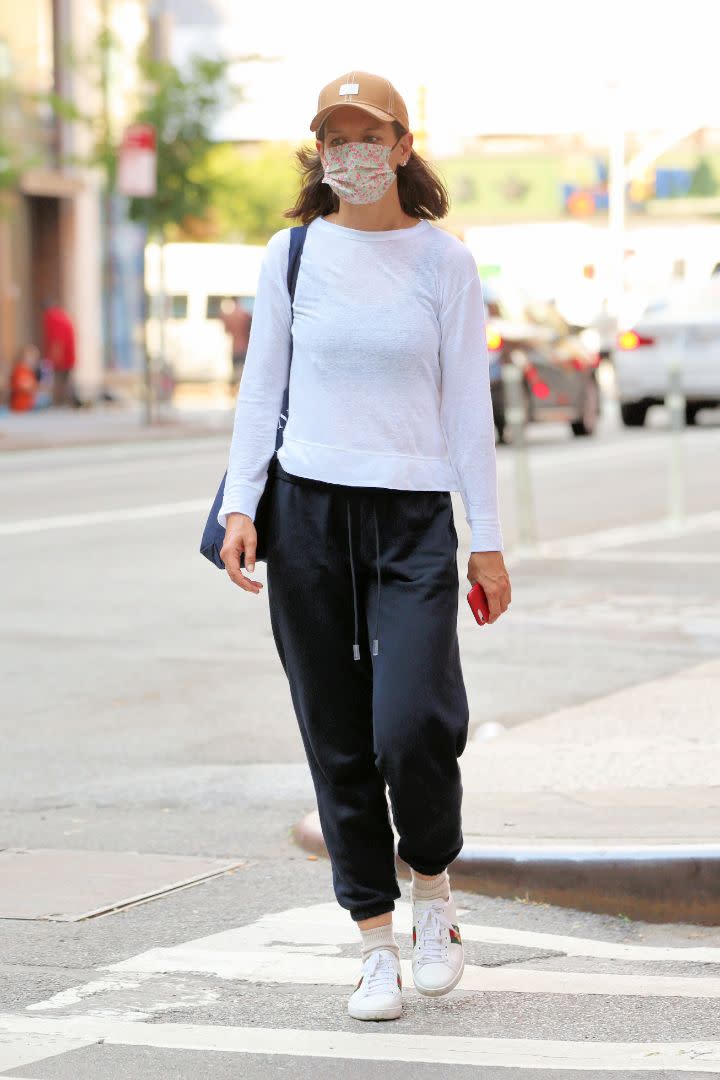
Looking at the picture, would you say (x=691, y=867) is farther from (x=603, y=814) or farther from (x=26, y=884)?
(x=26, y=884)

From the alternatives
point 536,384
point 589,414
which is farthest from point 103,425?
point 536,384

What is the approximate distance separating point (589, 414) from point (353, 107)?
21.4 m

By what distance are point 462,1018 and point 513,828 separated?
1.30 metres

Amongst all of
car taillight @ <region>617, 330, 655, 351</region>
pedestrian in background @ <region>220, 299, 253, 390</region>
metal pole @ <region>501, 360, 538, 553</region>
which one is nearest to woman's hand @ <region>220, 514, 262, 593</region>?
metal pole @ <region>501, 360, 538, 553</region>

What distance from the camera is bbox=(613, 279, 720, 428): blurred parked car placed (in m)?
26.0

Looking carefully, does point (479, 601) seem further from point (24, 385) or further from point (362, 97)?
point (24, 385)

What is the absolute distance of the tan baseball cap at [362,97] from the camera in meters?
4.18

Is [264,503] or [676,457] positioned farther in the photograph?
[676,457]

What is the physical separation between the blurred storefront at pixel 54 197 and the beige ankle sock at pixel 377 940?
29.9 meters

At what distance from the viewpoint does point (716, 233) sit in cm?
6806

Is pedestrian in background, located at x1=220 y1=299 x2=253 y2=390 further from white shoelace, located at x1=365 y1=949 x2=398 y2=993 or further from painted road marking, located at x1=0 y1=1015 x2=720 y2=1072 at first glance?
painted road marking, located at x1=0 y1=1015 x2=720 y2=1072

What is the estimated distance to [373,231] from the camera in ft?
14.0

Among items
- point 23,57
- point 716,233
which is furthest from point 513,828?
point 716,233

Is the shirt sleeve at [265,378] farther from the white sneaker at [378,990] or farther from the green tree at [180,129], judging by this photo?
the green tree at [180,129]
